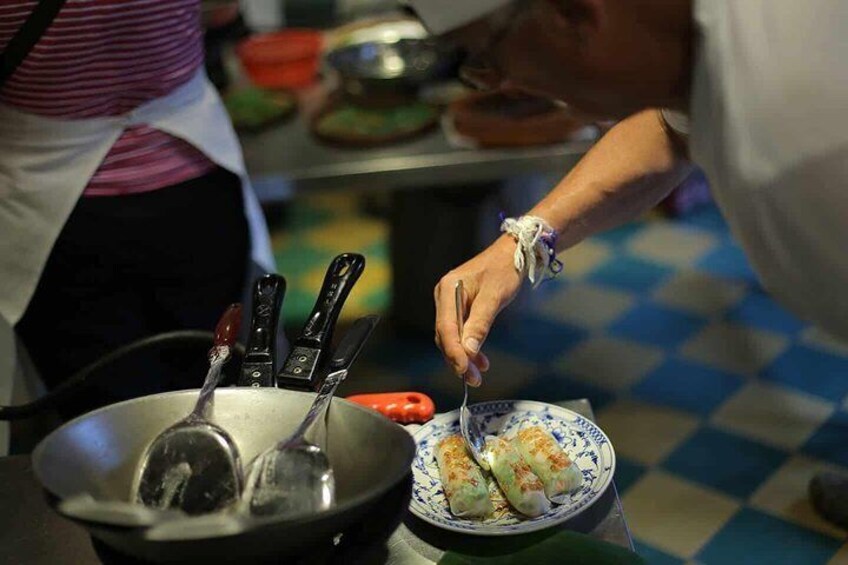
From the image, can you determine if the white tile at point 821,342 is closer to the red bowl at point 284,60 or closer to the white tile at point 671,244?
the white tile at point 671,244

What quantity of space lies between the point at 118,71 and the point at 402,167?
0.79m

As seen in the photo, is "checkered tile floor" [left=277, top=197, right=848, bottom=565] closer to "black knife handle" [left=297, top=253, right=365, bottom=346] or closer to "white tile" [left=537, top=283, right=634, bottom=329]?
"white tile" [left=537, top=283, right=634, bottom=329]

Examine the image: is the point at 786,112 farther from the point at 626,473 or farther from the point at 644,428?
the point at 644,428

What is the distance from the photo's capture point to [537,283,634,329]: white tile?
9.14 feet

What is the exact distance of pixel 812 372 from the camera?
2449 millimetres

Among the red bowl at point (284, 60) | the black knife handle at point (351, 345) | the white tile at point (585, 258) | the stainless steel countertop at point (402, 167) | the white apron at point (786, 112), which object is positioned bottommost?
the white tile at point (585, 258)

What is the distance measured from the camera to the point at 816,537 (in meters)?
1.94

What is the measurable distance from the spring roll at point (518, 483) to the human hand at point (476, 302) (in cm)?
8

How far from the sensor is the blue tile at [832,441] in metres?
2.16

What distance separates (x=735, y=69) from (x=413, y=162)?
146 centimetres

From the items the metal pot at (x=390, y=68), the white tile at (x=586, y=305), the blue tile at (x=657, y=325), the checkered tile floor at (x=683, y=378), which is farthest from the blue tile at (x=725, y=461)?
the metal pot at (x=390, y=68)

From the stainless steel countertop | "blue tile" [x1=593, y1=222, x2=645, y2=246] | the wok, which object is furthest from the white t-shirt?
"blue tile" [x1=593, y1=222, x2=645, y2=246]

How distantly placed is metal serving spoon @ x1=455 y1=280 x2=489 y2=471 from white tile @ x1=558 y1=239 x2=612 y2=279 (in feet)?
6.17

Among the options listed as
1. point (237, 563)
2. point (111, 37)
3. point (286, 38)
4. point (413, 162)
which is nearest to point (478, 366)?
point (237, 563)
